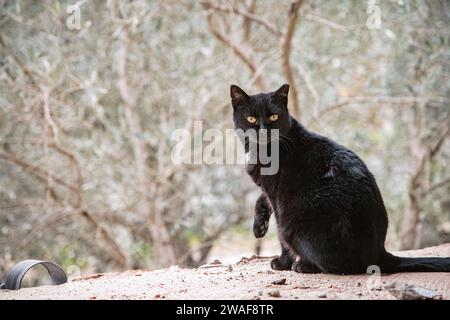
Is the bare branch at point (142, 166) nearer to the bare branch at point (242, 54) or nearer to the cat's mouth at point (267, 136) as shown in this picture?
the bare branch at point (242, 54)

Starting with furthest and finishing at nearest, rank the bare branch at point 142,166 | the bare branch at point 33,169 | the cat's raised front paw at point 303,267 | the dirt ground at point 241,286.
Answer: the bare branch at point 142,166, the bare branch at point 33,169, the cat's raised front paw at point 303,267, the dirt ground at point 241,286

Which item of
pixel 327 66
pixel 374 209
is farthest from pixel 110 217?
pixel 374 209

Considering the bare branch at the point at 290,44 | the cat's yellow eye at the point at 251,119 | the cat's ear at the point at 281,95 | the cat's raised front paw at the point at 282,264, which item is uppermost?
the bare branch at the point at 290,44

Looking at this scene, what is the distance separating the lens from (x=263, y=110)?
350cm

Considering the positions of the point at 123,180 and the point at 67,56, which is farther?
the point at 123,180

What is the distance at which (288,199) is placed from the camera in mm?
3164

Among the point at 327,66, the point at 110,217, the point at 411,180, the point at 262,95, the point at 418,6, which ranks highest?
the point at 418,6

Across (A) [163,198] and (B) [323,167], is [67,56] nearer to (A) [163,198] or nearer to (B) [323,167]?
(A) [163,198]

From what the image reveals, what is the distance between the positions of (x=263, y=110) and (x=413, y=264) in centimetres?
137

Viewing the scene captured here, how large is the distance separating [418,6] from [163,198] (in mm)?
3648

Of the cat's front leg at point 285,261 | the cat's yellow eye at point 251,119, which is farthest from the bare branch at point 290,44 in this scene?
the cat's front leg at point 285,261

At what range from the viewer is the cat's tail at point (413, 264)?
2.89 metres

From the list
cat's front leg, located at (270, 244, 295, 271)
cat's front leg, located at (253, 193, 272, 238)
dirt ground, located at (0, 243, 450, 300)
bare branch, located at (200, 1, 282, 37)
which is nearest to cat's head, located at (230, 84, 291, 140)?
cat's front leg, located at (253, 193, 272, 238)

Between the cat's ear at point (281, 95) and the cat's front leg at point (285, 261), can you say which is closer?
the cat's front leg at point (285, 261)
